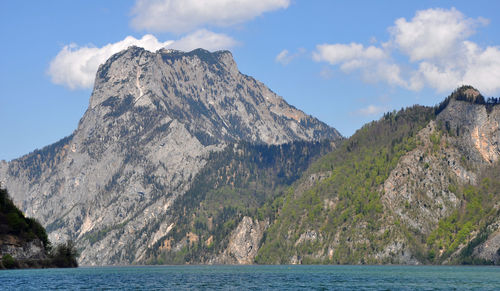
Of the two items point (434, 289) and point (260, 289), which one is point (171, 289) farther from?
point (434, 289)

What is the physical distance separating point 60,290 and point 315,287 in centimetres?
5933

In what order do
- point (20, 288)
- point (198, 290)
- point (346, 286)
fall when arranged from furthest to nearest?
point (346, 286), point (198, 290), point (20, 288)

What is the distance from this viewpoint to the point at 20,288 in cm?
14200

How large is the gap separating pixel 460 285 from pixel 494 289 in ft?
53.8

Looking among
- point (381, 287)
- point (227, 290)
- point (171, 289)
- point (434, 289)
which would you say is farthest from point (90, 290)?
point (434, 289)

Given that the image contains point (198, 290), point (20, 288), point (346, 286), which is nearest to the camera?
point (20, 288)

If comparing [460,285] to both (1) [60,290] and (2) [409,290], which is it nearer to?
(2) [409,290]

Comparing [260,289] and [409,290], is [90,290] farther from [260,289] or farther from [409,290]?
[409,290]

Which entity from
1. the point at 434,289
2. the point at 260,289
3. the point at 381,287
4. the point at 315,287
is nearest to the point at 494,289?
the point at 434,289

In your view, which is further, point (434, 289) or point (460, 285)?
point (460, 285)

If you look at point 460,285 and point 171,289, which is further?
point 460,285

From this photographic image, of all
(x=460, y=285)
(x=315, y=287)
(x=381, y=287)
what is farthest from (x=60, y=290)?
(x=460, y=285)

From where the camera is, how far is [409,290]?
14962 centimetres

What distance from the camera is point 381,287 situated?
521 ft
